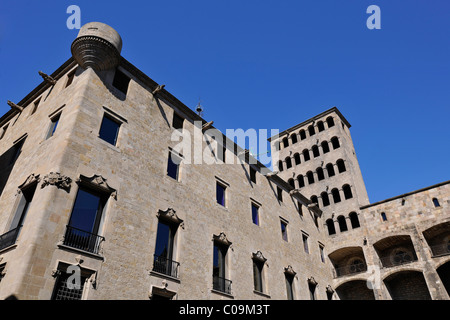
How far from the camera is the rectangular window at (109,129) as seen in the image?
48.9 ft

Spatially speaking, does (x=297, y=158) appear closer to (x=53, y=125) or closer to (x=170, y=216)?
(x=170, y=216)

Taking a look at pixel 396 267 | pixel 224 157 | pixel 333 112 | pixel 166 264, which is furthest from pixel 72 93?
pixel 333 112

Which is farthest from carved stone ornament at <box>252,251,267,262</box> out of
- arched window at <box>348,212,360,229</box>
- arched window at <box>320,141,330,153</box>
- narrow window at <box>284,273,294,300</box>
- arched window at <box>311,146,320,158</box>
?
arched window at <box>320,141,330,153</box>

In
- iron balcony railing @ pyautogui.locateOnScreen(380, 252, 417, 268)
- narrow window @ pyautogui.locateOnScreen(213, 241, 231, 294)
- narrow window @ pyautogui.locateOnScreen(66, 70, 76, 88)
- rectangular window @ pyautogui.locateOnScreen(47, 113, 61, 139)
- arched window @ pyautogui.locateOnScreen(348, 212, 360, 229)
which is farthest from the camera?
arched window @ pyautogui.locateOnScreen(348, 212, 360, 229)

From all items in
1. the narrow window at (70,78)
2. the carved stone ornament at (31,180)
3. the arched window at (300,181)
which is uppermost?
the arched window at (300,181)

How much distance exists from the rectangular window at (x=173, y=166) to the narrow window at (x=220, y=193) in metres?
3.56

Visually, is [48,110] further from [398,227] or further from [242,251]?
[398,227]

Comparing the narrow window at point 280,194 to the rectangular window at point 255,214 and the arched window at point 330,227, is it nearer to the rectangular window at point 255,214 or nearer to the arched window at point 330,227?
the rectangular window at point 255,214

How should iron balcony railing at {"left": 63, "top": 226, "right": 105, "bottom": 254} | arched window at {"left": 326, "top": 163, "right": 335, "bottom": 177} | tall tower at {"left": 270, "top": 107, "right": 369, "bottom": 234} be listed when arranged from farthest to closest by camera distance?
arched window at {"left": 326, "top": 163, "right": 335, "bottom": 177} → tall tower at {"left": 270, "top": 107, "right": 369, "bottom": 234} → iron balcony railing at {"left": 63, "top": 226, "right": 105, "bottom": 254}

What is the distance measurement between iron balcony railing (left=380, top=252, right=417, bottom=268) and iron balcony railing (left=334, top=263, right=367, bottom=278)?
1.98 m

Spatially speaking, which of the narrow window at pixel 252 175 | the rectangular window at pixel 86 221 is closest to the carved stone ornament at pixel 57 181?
the rectangular window at pixel 86 221

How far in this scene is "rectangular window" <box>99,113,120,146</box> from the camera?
1490cm

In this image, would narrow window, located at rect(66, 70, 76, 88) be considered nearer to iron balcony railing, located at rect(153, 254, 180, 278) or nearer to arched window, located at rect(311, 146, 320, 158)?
iron balcony railing, located at rect(153, 254, 180, 278)

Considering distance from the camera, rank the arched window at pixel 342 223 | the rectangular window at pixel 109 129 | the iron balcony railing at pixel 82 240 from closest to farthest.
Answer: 1. the iron balcony railing at pixel 82 240
2. the rectangular window at pixel 109 129
3. the arched window at pixel 342 223
